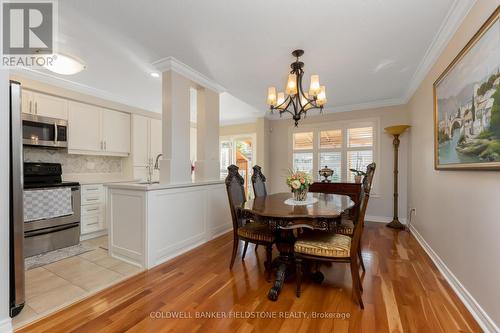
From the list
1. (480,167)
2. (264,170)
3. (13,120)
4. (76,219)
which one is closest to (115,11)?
(13,120)

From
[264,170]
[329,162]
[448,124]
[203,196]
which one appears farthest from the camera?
[264,170]

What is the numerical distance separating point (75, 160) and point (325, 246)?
4.38 meters

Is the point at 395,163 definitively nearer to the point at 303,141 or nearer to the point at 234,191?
the point at 303,141

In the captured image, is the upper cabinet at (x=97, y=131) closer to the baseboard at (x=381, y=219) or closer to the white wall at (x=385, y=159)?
the white wall at (x=385, y=159)

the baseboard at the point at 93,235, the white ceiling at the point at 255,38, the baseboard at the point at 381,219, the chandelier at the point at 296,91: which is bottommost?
the baseboard at the point at 93,235

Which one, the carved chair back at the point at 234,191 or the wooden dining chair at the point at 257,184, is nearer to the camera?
the carved chair back at the point at 234,191

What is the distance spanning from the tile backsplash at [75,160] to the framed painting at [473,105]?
5.24 meters

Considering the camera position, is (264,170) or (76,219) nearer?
(76,219)

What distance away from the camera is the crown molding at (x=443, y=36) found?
179 cm

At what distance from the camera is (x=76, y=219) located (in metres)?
3.27

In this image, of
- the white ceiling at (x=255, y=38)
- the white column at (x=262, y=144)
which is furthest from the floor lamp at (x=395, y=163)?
the white column at (x=262, y=144)

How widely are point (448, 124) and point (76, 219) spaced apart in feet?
16.1

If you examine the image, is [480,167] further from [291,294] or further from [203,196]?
[203,196]

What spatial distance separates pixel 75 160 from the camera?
3.87 m
